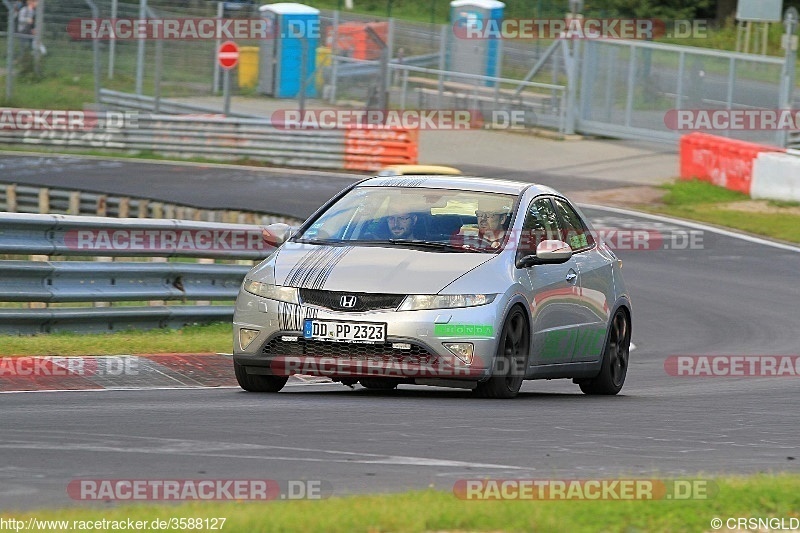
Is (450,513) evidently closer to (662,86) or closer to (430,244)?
(430,244)

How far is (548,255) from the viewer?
10.3m

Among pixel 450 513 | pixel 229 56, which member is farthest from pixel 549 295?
pixel 229 56

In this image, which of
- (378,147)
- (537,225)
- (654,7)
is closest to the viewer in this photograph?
(537,225)

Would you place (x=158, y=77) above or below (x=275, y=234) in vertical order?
above

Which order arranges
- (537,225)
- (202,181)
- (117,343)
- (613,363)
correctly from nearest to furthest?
(537,225)
(613,363)
(117,343)
(202,181)

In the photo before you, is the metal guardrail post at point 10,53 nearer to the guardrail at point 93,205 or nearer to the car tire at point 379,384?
the guardrail at point 93,205

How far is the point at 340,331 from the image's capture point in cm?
950

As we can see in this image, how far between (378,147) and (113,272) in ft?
65.2

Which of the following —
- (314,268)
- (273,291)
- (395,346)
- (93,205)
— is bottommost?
(93,205)

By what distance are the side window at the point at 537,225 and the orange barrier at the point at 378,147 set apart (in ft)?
69.1

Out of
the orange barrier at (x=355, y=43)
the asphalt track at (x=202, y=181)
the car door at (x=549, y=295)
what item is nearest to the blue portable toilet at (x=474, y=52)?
the orange barrier at (x=355, y=43)

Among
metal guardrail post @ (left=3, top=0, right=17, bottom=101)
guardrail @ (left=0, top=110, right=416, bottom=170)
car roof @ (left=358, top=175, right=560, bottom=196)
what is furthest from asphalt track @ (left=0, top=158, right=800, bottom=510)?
metal guardrail post @ (left=3, top=0, right=17, bottom=101)

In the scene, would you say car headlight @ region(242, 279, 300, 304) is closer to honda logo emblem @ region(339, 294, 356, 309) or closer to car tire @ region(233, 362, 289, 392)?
honda logo emblem @ region(339, 294, 356, 309)

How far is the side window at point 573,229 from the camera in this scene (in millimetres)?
11453
